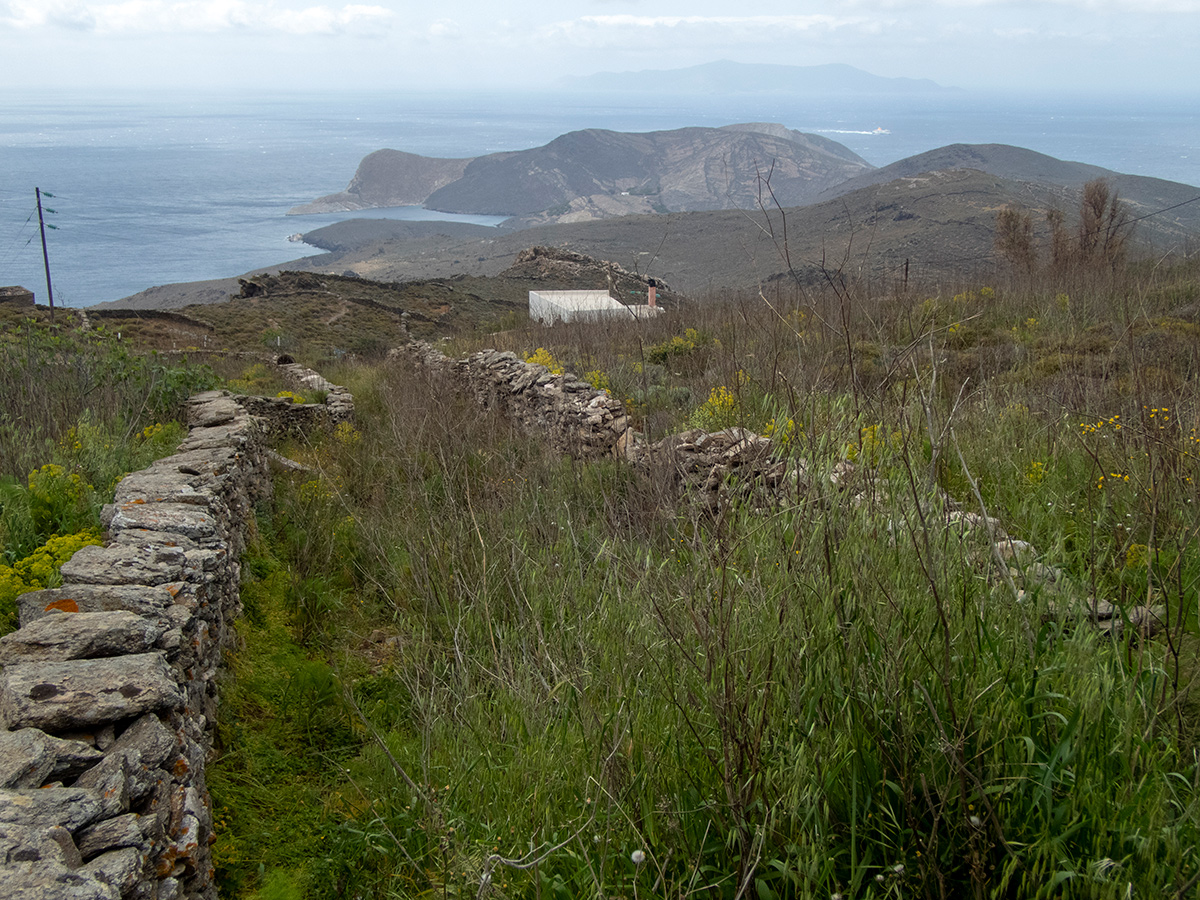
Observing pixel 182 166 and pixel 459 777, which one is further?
pixel 182 166

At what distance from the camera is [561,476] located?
17.2 feet

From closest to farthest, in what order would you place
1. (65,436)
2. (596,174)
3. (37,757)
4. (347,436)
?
1. (37,757)
2. (65,436)
3. (347,436)
4. (596,174)

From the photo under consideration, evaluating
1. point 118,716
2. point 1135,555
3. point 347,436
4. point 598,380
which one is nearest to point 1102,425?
point 1135,555

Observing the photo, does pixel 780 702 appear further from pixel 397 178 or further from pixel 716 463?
pixel 397 178

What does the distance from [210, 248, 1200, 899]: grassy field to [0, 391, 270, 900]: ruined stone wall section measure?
43 centimetres

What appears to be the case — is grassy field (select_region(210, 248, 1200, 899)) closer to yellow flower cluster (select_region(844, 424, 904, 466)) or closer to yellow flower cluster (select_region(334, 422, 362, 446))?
yellow flower cluster (select_region(844, 424, 904, 466))

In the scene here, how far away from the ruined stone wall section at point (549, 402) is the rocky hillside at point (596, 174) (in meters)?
106

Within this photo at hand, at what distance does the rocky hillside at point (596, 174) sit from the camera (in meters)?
121

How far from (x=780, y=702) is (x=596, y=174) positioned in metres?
150

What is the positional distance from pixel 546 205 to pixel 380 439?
136223 millimetres

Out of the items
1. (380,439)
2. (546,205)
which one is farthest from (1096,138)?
(380,439)

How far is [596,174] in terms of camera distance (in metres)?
142

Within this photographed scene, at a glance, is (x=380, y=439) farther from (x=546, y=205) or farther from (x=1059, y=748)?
(x=546, y=205)

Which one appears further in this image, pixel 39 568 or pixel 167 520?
pixel 167 520
